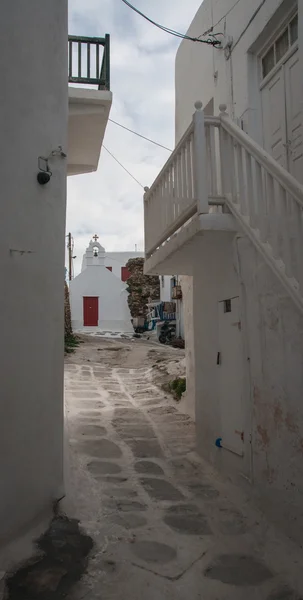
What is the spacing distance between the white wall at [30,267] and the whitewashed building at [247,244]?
1.56 m

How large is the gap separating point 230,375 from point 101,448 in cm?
227

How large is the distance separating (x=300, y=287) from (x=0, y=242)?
7.76ft

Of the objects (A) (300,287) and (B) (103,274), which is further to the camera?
(B) (103,274)

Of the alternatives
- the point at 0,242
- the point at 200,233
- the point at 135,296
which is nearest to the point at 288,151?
the point at 200,233

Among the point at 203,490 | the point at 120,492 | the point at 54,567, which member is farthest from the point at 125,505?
the point at 54,567

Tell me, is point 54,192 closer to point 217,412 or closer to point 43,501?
point 43,501

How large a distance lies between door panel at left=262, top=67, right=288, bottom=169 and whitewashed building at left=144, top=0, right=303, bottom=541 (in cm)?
2

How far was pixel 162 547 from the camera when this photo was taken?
4.02 meters

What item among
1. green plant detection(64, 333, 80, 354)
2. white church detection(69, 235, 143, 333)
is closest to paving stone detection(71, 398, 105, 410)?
green plant detection(64, 333, 80, 354)

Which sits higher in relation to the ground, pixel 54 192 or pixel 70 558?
pixel 54 192

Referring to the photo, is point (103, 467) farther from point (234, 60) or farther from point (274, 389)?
point (234, 60)

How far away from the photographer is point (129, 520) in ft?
14.8

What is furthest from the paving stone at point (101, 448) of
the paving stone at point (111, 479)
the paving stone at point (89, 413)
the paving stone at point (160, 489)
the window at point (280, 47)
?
the window at point (280, 47)

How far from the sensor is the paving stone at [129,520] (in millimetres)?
4422
